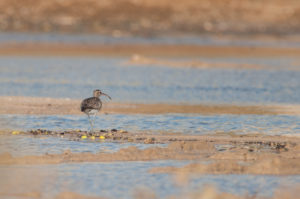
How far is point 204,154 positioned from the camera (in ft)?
39.1

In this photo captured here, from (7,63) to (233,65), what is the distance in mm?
8740

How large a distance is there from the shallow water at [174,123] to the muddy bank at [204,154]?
0.86 m

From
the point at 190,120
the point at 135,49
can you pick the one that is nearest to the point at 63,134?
the point at 190,120

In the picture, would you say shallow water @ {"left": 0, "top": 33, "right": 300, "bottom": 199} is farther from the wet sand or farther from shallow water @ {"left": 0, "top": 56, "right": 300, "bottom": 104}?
the wet sand

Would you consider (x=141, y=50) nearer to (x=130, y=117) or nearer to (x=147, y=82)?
(x=147, y=82)

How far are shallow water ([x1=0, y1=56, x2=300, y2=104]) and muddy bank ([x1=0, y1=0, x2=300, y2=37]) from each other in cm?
1690

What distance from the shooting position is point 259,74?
89.4 ft

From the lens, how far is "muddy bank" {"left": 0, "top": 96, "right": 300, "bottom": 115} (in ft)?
55.9

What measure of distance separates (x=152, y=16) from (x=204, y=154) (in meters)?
40.8

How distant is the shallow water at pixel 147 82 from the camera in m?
20.6

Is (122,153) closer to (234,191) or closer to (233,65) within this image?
(234,191)

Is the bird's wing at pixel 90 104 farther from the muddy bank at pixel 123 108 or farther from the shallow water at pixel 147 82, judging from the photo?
the shallow water at pixel 147 82

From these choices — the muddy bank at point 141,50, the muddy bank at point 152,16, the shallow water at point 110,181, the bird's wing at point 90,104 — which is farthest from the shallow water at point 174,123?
the muddy bank at point 152,16

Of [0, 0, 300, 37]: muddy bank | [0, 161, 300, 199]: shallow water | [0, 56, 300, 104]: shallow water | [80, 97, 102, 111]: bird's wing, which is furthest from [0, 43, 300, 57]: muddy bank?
[0, 161, 300, 199]: shallow water
